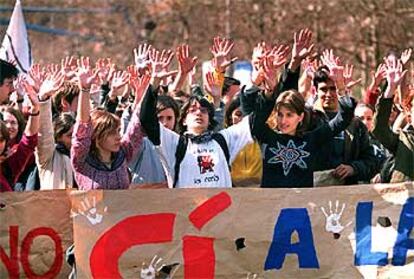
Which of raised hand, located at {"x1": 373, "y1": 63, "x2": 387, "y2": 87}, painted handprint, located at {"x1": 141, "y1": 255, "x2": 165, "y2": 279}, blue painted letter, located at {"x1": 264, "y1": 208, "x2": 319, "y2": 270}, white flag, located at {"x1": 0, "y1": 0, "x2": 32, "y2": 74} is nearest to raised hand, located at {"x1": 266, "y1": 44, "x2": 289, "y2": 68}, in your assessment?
raised hand, located at {"x1": 373, "y1": 63, "x2": 387, "y2": 87}

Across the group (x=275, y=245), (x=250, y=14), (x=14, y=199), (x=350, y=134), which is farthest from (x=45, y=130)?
(x=250, y=14)

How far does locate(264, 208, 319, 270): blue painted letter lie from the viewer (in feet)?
26.4

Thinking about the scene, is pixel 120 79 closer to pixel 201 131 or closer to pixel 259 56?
pixel 201 131

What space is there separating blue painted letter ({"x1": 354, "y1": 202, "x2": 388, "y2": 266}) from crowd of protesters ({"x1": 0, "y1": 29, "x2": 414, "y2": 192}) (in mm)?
470

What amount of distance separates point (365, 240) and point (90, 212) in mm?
1770

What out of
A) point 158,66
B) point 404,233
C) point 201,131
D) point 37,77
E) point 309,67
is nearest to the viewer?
point 158,66

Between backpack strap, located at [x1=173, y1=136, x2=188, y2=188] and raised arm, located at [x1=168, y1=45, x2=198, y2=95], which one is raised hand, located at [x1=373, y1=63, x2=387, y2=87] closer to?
raised arm, located at [x1=168, y1=45, x2=198, y2=95]

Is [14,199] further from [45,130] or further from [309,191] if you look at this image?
[309,191]

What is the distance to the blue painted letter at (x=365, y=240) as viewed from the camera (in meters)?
8.16

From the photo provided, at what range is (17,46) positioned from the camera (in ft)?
39.3

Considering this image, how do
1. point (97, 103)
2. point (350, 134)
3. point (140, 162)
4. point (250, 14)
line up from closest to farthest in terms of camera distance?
1. point (140, 162)
2. point (350, 134)
3. point (97, 103)
4. point (250, 14)

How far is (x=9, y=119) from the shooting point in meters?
8.67

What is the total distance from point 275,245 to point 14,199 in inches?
65.8

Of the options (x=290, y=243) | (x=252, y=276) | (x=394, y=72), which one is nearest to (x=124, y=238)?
(x=252, y=276)
